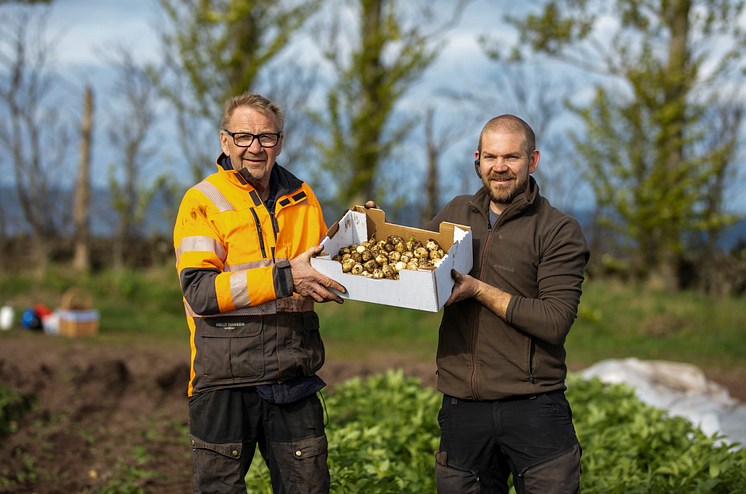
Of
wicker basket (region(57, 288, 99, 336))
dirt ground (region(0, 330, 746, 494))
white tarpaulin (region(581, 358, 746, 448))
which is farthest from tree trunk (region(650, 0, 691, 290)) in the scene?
wicker basket (region(57, 288, 99, 336))

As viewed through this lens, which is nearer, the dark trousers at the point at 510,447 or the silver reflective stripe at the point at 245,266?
the dark trousers at the point at 510,447

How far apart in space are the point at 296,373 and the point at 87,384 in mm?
5489

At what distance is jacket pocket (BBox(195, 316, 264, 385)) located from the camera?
2.74 meters

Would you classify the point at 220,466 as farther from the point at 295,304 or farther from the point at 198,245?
the point at 198,245

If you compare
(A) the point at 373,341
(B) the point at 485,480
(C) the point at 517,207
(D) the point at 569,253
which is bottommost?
(A) the point at 373,341

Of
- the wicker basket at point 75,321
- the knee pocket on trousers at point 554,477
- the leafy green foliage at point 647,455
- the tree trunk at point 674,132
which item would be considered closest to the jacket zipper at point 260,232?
the knee pocket on trousers at point 554,477

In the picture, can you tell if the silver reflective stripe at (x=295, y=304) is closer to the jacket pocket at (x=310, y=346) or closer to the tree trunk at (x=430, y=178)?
the jacket pocket at (x=310, y=346)

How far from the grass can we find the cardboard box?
6.52 metres

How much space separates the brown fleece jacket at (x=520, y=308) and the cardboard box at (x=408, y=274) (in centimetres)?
16

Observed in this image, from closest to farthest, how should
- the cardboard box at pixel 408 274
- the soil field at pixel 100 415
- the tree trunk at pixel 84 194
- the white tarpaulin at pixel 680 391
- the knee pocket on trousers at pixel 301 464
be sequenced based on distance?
the cardboard box at pixel 408 274
the knee pocket on trousers at pixel 301 464
the soil field at pixel 100 415
the white tarpaulin at pixel 680 391
the tree trunk at pixel 84 194

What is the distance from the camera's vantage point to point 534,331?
8.55 ft

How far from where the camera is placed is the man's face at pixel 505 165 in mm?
2660

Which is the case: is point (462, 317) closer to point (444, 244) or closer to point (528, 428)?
point (444, 244)

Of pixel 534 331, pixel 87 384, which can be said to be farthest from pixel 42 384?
pixel 534 331
